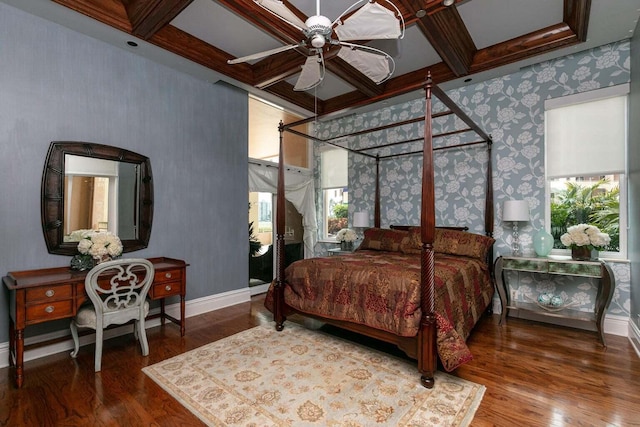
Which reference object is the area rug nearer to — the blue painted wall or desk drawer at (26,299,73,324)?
desk drawer at (26,299,73,324)

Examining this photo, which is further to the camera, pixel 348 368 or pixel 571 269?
pixel 571 269

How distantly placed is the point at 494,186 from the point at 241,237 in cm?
352

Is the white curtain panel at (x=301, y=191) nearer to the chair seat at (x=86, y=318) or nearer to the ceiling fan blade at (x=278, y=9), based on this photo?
the chair seat at (x=86, y=318)

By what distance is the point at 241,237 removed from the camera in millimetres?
4418

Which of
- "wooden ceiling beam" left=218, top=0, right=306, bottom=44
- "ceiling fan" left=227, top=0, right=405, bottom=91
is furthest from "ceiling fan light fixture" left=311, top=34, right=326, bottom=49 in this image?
"wooden ceiling beam" left=218, top=0, right=306, bottom=44

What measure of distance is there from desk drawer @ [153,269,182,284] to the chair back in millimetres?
237

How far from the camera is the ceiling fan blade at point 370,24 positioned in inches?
73.7

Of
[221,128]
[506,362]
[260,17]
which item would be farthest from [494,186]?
[221,128]

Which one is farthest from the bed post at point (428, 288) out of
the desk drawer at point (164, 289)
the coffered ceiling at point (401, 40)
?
the desk drawer at point (164, 289)

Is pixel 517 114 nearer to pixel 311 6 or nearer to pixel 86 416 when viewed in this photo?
pixel 311 6

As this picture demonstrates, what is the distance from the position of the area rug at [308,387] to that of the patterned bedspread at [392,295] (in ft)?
1.02

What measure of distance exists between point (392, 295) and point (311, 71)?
2027 mm

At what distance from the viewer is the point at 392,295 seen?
2.38 metres

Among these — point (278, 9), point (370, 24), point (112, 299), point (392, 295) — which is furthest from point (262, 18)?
point (112, 299)
